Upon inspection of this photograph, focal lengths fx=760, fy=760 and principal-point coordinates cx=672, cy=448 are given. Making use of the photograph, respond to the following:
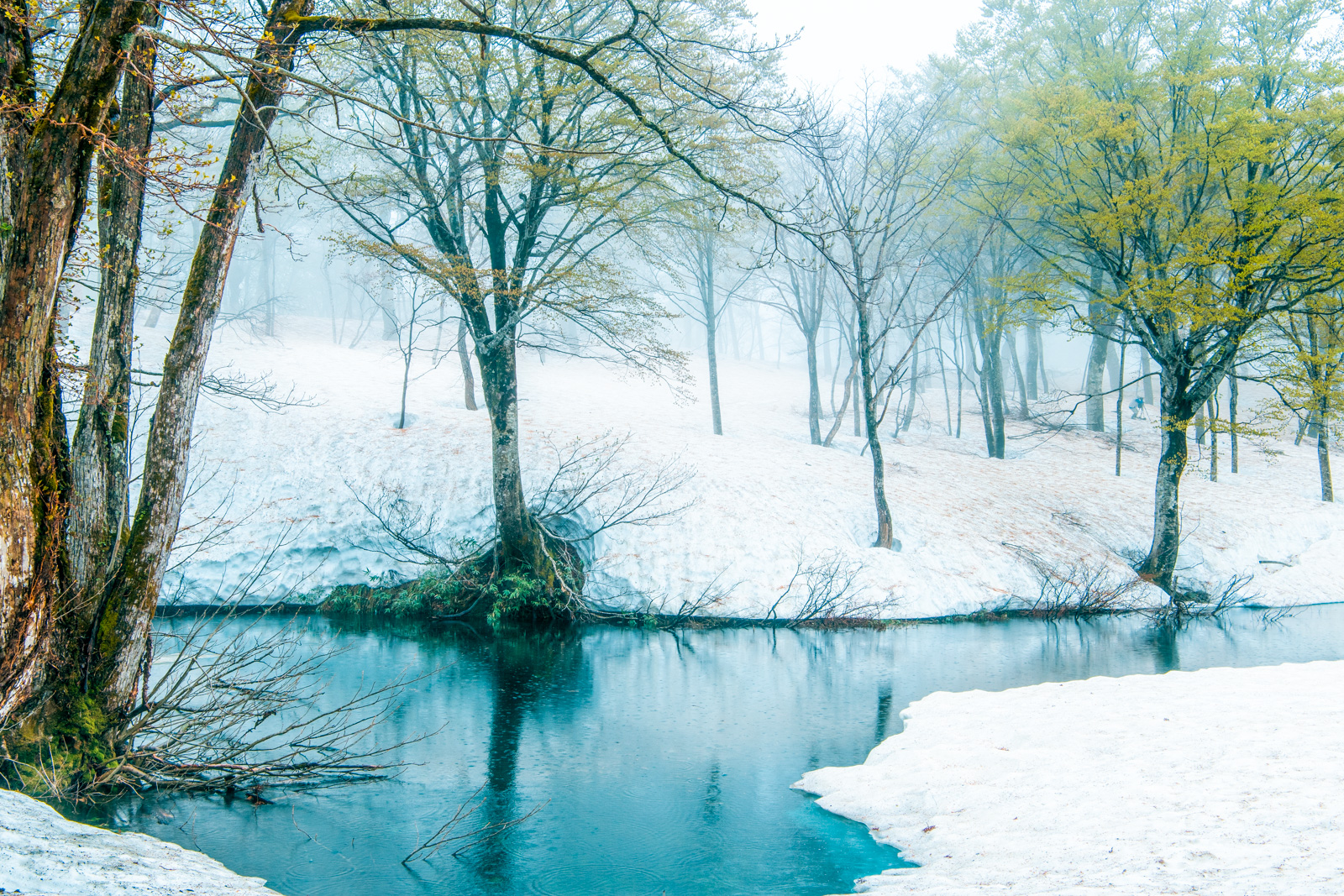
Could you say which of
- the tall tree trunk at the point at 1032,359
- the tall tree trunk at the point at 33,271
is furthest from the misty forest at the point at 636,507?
the tall tree trunk at the point at 1032,359

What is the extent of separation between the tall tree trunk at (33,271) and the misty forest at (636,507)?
0.03 metres

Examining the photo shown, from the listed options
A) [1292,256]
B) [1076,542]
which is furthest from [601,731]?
[1292,256]

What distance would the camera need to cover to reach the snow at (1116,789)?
4344 mm

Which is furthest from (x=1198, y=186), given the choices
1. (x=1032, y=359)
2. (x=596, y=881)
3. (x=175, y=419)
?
(x=175, y=419)

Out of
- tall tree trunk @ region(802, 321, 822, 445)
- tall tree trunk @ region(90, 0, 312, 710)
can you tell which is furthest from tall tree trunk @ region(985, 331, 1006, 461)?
tall tree trunk @ region(90, 0, 312, 710)

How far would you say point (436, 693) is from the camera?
30.6ft

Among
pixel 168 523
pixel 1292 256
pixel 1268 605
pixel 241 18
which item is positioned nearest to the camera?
pixel 241 18

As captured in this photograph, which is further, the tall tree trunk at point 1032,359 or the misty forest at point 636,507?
the tall tree trunk at point 1032,359

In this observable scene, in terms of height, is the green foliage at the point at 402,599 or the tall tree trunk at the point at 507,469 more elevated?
the tall tree trunk at the point at 507,469

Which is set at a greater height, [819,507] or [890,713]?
[819,507]

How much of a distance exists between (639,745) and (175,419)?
525 cm

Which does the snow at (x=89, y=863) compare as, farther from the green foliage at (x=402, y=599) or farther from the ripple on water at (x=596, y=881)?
the green foliage at (x=402, y=599)

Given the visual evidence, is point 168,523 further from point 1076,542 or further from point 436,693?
point 1076,542

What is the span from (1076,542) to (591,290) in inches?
439
